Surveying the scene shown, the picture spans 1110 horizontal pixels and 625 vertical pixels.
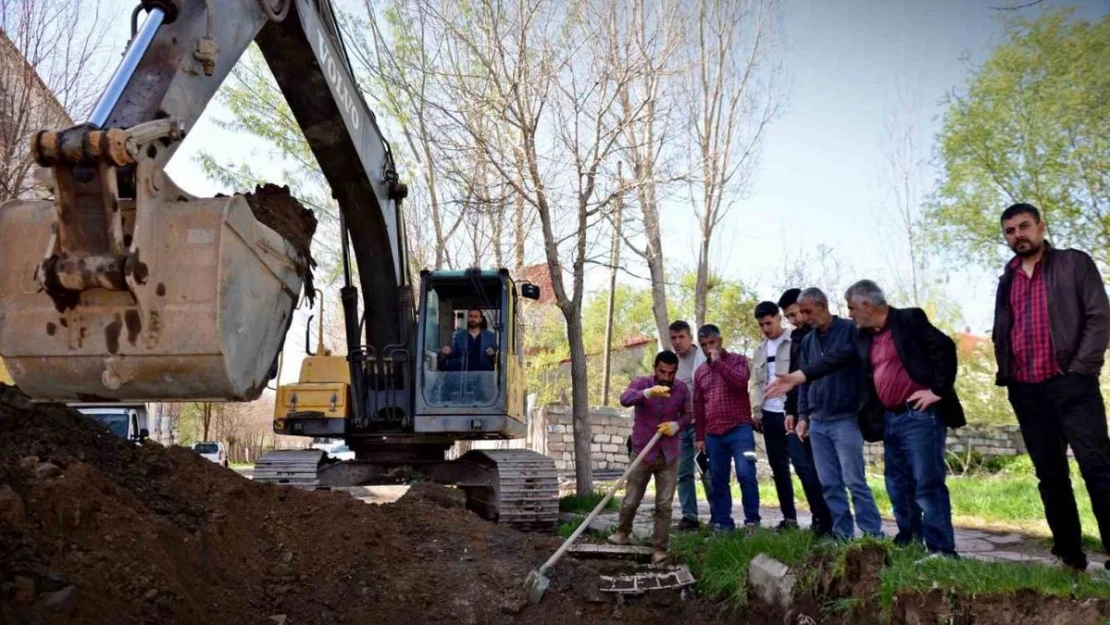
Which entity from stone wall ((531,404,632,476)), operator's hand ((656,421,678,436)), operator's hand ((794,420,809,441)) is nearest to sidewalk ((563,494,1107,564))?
operator's hand ((656,421,678,436))

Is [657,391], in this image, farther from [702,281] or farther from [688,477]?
[702,281]

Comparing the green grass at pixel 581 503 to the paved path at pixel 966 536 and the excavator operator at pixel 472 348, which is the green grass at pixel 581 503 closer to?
the paved path at pixel 966 536

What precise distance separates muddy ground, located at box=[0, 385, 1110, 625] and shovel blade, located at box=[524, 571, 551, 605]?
2.2 inches

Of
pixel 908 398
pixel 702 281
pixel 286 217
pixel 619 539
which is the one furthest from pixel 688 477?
pixel 702 281

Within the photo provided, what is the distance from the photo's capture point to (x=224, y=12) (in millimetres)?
4777

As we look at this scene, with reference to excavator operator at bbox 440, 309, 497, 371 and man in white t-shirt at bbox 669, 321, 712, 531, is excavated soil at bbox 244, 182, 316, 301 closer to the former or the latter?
excavator operator at bbox 440, 309, 497, 371

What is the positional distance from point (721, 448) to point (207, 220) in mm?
4432

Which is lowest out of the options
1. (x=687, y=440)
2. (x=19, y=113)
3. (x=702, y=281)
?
(x=687, y=440)

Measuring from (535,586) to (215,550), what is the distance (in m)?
1.76

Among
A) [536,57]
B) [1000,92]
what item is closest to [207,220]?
[536,57]

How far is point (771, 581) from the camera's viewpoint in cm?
492

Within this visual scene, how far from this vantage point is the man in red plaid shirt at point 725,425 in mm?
6824

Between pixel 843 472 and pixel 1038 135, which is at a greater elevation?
pixel 1038 135

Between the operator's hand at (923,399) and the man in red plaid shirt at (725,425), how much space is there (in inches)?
77.8
